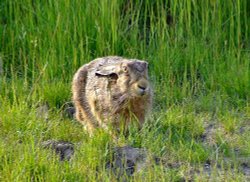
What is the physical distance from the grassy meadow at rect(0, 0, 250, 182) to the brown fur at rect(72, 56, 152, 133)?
0.14 meters

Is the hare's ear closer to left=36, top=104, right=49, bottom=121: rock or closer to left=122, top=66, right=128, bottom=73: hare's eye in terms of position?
left=122, top=66, right=128, bottom=73: hare's eye

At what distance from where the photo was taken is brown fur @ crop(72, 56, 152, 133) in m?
6.37

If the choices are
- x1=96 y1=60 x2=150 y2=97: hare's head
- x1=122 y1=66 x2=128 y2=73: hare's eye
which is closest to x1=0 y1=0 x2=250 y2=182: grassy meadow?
x1=96 y1=60 x2=150 y2=97: hare's head

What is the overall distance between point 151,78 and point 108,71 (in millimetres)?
1333

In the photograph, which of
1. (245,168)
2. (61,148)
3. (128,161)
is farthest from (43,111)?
(245,168)

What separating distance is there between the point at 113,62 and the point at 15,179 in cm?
157

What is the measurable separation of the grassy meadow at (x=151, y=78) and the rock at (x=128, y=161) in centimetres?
7

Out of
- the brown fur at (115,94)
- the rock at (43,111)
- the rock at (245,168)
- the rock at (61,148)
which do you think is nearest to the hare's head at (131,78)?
the brown fur at (115,94)

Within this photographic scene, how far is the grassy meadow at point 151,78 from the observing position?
242 inches

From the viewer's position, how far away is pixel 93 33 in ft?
27.6

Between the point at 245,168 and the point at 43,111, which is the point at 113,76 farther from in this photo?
the point at 245,168

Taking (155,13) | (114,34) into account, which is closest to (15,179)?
(114,34)

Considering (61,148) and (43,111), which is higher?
(43,111)

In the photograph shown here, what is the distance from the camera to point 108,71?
262 inches
